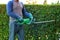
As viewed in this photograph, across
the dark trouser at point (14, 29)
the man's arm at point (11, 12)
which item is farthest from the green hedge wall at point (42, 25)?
the man's arm at point (11, 12)

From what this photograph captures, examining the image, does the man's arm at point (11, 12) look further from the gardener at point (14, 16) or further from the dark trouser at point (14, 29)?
the dark trouser at point (14, 29)

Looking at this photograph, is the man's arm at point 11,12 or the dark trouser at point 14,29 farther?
the dark trouser at point 14,29

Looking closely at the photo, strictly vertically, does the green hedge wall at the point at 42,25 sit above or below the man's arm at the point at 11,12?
below

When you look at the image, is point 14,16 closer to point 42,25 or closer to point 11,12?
point 11,12

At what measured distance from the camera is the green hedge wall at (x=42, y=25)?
7.61 m

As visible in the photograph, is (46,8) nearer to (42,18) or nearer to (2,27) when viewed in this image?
(42,18)

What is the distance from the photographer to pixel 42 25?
7.39 metres

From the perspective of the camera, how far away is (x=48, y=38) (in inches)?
316

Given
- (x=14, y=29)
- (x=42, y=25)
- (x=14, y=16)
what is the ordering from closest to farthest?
(x=14, y=16), (x=14, y=29), (x=42, y=25)

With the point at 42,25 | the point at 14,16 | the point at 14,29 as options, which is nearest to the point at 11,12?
the point at 14,16

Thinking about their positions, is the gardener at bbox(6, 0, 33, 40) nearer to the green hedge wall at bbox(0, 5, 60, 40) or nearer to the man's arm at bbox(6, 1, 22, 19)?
the man's arm at bbox(6, 1, 22, 19)

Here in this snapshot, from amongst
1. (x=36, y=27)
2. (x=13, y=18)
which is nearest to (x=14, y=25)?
(x=13, y=18)

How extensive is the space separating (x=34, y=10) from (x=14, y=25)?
7.74ft

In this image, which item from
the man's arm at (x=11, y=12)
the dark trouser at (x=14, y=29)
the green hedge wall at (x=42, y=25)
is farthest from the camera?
the green hedge wall at (x=42, y=25)
